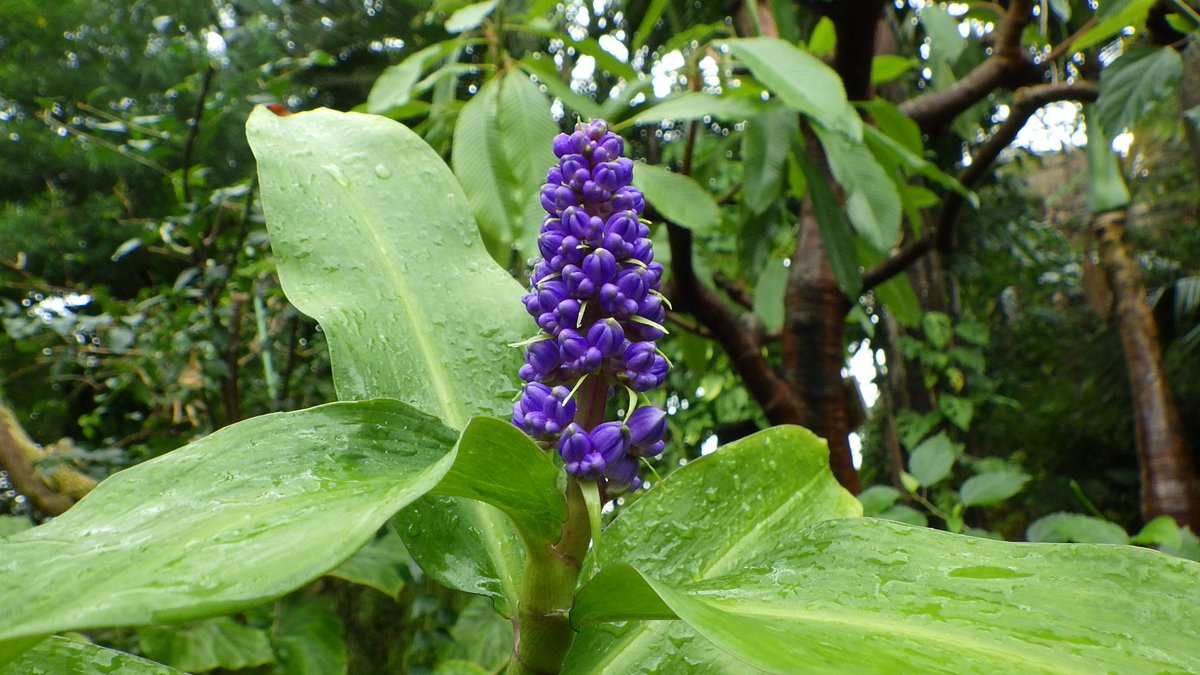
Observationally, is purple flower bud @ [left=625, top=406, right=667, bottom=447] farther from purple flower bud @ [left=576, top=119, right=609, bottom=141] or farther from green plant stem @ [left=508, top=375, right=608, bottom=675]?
purple flower bud @ [left=576, top=119, right=609, bottom=141]

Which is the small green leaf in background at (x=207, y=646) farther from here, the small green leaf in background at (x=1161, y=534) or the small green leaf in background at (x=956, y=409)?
the small green leaf in background at (x=956, y=409)

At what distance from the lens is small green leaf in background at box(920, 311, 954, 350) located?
3.05 m

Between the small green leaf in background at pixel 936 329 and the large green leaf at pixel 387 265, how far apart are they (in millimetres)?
2928

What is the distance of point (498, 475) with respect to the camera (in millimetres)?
346

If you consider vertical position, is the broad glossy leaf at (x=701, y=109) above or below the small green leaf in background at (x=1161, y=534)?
above

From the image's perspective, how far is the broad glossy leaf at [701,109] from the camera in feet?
3.14

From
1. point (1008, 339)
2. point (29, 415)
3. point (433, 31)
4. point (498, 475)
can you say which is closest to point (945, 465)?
point (498, 475)

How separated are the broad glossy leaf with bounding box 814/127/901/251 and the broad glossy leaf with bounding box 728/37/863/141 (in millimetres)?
98

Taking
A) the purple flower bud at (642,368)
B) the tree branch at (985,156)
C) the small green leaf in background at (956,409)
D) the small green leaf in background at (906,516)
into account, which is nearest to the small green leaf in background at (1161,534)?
the small green leaf in background at (906,516)

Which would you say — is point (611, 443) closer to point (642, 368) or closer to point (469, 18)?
point (642, 368)

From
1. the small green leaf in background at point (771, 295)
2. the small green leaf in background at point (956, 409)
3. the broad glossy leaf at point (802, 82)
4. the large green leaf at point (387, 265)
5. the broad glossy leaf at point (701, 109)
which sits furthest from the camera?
the small green leaf in background at point (956, 409)

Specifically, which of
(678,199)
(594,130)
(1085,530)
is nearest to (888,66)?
(678,199)

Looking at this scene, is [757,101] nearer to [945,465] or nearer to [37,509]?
[945,465]

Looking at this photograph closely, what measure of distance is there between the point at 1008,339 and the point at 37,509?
6564 mm
